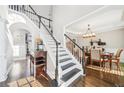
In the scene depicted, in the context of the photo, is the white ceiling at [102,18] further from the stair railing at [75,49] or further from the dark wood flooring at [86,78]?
the dark wood flooring at [86,78]

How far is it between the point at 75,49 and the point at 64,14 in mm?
953

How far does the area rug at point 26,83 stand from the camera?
1.89 metres

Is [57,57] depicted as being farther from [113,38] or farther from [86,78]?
[113,38]

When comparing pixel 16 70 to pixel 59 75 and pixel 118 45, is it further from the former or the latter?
pixel 118 45

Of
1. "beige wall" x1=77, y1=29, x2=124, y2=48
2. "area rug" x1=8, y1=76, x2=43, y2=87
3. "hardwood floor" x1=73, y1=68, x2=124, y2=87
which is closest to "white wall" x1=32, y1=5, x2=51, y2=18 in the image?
"beige wall" x1=77, y1=29, x2=124, y2=48

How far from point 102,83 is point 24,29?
178cm

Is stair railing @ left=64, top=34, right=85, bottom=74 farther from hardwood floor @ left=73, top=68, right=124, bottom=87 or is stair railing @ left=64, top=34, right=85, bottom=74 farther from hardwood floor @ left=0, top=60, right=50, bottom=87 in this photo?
hardwood floor @ left=0, top=60, right=50, bottom=87

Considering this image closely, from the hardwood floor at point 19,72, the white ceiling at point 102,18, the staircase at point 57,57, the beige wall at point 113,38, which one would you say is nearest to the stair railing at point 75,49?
the staircase at point 57,57

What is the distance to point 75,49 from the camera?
2.84 m

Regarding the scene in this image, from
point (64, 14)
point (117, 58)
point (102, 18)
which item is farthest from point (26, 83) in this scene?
point (102, 18)

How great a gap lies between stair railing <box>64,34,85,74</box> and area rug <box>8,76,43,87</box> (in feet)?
3.51

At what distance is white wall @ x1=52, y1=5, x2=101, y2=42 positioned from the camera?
213 cm

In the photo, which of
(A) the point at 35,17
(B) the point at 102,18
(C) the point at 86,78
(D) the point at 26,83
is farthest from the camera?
(C) the point at 86,78
